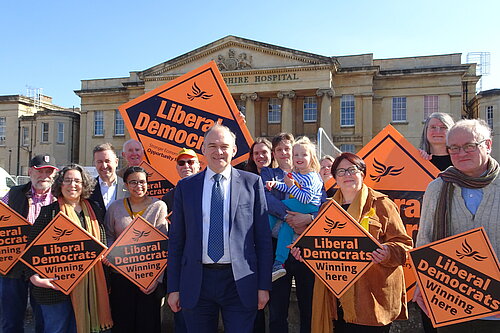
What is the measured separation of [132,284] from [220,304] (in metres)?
1.43

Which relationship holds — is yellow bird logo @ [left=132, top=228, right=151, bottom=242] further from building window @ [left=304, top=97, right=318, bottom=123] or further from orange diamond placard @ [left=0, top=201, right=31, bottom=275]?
building window @ [left=304, top=97, right=318, bottom=123]

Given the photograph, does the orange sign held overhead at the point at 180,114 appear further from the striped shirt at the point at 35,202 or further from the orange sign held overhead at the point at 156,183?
the striped shirt at the point at 35,202

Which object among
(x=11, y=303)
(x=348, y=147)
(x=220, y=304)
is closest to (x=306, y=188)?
(x=220, y=304)

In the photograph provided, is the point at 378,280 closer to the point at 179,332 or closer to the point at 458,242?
the point at 458,242

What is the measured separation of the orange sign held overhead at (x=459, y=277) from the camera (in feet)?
8.86

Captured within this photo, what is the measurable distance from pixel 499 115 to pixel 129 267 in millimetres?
34998

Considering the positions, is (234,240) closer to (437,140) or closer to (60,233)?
(60,233)

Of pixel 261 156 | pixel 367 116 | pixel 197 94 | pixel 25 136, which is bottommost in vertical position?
pixel 261 156

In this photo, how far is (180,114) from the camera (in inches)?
237

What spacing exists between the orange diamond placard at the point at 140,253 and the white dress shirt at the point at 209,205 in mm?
1029

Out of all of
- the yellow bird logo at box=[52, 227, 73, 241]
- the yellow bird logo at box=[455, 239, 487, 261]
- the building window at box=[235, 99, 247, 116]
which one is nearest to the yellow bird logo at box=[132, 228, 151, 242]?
the yellow bird logo at box=[52, 227, 73, 241]

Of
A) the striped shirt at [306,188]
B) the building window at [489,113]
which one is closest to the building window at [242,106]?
the building window at [489,113]

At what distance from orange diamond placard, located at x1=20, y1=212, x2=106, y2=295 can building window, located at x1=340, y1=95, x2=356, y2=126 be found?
33576mm

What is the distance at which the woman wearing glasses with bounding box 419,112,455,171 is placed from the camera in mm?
4508
